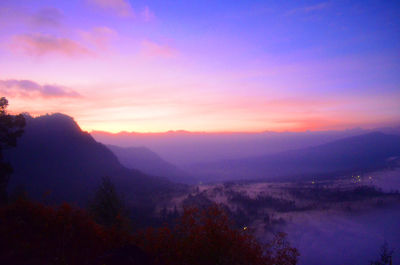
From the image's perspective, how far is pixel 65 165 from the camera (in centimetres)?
7612

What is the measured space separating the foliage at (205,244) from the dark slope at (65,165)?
5170cm

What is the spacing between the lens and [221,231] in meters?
10.0

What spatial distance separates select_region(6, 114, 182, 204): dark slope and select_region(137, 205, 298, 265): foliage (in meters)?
51.7

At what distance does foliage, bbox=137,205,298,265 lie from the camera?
952 centimetres

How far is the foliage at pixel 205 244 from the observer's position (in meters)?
9.52

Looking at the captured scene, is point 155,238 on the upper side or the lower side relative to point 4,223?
lower

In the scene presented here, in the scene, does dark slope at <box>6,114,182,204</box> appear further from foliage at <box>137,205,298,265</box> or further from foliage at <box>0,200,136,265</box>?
foliage at <box>137,205,298,265</box>

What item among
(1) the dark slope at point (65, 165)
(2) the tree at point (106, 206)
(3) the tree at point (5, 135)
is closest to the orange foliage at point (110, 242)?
(3) the tree at point (5, 135)

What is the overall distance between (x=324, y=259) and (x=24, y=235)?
41342 mm

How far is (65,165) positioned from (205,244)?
264 feet

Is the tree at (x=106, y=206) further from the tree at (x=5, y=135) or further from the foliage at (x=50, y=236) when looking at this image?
the foliage at (x=50, y=236)

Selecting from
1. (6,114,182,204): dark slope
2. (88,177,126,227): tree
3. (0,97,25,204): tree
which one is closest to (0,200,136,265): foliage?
(0,97,25,204): tree

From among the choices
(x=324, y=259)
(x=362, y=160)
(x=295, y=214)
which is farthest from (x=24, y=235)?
(x=362, y=160)

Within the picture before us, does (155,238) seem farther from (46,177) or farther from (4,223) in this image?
(46,177)
